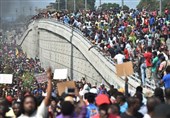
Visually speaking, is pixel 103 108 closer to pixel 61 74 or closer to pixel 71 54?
pixel 61 74

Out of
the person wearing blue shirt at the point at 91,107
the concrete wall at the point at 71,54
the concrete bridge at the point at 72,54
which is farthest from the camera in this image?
the concrete wall at the point at 71,54

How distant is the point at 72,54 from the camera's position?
4688 cm

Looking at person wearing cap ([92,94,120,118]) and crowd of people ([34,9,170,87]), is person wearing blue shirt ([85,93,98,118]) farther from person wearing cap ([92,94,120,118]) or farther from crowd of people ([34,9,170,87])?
crowd of people ([34,9,170,87])

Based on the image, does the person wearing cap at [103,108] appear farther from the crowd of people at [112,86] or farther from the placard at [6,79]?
the placard at [6,79]

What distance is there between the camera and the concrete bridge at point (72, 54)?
1150 inches

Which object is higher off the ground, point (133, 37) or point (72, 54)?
point (133, 37)

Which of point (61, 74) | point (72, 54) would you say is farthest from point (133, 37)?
point (72, 54)

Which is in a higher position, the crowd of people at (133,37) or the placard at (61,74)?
the crowd of people at (133,37)

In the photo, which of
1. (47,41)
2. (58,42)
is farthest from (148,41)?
(47,41)

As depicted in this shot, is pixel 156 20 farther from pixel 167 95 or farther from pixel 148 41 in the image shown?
pixel 167 95

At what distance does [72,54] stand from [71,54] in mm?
445

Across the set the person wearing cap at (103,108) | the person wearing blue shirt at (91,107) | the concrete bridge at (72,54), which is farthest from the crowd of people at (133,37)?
the person wearing cap at (103,108)

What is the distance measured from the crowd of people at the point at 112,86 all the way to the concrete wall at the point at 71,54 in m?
0.73

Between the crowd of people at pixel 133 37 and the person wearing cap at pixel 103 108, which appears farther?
the crowd of people at pixel 133 37
